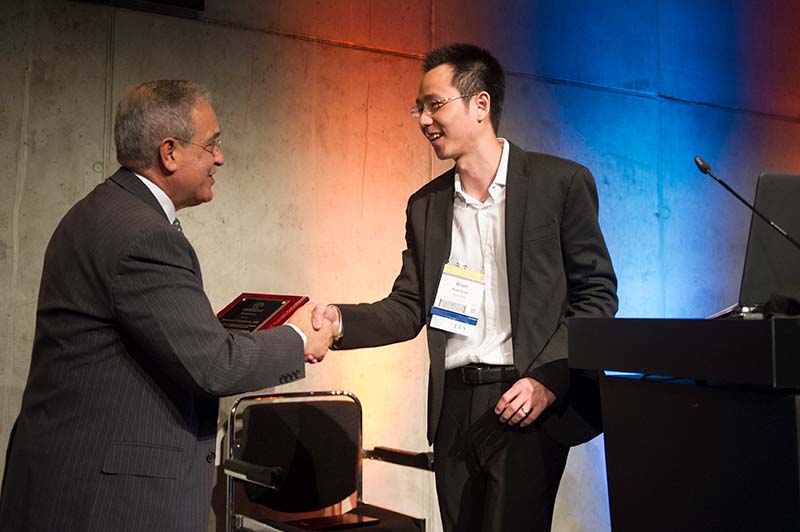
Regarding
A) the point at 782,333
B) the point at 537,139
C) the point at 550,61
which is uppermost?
the point at 550,61

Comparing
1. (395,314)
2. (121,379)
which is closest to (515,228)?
(395,314)

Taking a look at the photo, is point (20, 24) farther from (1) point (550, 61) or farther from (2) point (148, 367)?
(1) point (550, 61)

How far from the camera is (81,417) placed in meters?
2.11

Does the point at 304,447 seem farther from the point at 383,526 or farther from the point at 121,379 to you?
the point at 121,379

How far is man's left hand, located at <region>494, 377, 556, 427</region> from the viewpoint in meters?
2.52

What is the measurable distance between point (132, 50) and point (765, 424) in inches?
120

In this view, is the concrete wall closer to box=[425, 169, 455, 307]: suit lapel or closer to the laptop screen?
box=[425, 169, 455, 307]: suit lapel

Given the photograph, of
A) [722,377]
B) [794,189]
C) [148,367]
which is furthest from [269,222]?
[722,377]

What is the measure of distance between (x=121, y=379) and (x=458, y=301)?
3.60ft

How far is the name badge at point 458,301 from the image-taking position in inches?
110

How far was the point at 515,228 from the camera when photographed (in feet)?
9.04

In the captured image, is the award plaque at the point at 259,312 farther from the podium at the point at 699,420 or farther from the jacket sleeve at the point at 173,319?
the podium at the point at 699,420

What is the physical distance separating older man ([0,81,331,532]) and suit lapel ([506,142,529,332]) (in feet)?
2.70

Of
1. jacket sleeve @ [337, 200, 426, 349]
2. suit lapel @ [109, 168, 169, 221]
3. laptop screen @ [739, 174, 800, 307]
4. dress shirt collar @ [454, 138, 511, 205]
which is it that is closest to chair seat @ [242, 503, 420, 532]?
jacket sleeve @ [337, 200, 426, 349]
